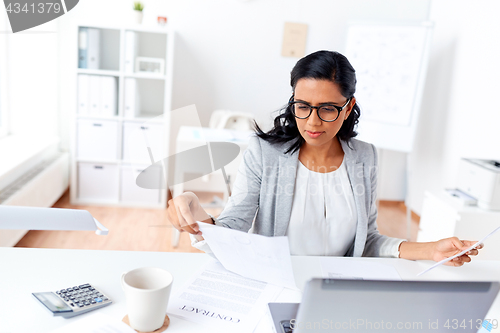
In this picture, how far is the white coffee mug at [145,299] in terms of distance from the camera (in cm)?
74

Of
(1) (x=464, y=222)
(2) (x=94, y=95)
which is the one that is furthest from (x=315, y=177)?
(2) (x=94, y=95)

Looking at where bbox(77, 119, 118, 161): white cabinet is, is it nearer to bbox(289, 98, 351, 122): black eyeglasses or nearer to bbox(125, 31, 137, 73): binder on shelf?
bbox(125, 31, 137, 73): binder on shelf

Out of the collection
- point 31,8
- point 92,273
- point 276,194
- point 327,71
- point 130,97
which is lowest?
point 92,273

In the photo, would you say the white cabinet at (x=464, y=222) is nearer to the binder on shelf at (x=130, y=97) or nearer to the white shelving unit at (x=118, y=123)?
the white shelving unit at (x=118, y=123)

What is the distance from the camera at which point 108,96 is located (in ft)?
11.1

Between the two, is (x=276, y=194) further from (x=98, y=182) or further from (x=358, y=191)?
(x=98, y=182)

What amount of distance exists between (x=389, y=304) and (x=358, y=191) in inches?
29.4

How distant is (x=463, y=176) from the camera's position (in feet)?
8.43

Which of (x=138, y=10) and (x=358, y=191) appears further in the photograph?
(x=138, y=10)

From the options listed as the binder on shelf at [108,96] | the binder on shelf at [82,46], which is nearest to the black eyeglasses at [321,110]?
the binder on shelf at [108,96]

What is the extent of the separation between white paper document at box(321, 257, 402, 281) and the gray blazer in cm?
20

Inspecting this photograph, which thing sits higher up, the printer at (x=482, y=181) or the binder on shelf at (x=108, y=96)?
the binder on shelf at (x=108, y=96)

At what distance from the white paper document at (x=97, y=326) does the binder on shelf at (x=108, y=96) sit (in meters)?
2.82

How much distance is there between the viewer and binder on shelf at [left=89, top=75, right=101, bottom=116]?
334 cm
